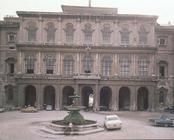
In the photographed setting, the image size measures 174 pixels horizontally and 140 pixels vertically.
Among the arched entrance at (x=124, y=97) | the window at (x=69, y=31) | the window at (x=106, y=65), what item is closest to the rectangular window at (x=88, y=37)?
the window at (x=69, y=31)

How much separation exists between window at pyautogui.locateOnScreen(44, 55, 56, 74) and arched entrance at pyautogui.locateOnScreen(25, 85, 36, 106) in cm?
438

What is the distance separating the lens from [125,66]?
2470 inches

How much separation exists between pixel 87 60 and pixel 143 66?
9.30m

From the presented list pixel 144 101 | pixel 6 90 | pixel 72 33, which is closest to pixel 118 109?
pixel 144 101

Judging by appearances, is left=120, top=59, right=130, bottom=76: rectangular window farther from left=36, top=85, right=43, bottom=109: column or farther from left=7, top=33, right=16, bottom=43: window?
left=7, top=33, right=16, bottom=43: window

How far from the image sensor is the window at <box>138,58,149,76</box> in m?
62.9

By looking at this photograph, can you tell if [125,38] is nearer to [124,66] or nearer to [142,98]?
[124,66]

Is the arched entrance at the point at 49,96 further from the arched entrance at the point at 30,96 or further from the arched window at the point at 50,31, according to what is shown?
the arched window at the point at 50,31

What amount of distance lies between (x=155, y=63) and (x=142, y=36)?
5.03 metres

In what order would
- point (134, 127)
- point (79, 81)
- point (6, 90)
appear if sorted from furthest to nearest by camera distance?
point (6, 90) → point (79, 81) → point (134, 127)

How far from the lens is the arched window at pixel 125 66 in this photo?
62.8m

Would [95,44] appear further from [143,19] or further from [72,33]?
[143,19]

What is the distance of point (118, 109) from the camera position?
205 feet

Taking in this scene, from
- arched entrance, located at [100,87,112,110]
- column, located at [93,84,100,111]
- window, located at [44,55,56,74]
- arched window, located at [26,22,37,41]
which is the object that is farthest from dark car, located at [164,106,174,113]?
arched window, located at [26,22,37,41]
